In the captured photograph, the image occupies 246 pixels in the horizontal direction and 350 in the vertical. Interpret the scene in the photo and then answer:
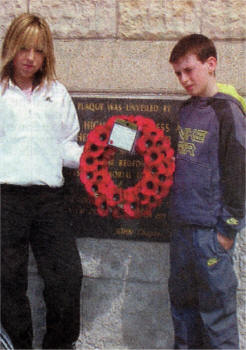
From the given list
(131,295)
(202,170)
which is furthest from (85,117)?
(131,295)

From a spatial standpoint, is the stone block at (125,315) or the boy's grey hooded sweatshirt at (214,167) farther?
the stone block at (125,315)

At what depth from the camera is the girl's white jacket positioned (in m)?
2.78

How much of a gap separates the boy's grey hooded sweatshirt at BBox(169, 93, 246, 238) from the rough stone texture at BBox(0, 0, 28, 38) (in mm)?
1445

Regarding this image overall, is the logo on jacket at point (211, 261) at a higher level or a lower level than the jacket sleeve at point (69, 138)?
lower

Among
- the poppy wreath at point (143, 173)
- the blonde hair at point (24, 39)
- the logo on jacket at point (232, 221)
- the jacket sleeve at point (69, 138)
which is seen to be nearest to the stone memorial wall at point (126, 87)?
the jacket sleeve at point (69, 138)

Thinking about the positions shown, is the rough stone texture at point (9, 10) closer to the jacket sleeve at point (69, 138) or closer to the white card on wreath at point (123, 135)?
the jacket sleeve at point (69, 138)

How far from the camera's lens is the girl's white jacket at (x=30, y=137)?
2.78m

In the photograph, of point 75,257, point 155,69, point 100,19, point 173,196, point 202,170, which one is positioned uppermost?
point 100,19

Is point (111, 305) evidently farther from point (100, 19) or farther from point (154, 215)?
point (100, 19)

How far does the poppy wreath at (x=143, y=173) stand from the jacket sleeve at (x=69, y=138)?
3.6 inches

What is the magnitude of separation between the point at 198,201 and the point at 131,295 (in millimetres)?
1017

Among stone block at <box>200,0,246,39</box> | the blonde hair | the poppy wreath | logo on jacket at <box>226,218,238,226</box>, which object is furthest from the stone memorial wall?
logo on jacket at <box>226,218,238,226</box>

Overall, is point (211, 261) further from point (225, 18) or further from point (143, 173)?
point (225, 18)

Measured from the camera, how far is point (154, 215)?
10.9 feet
